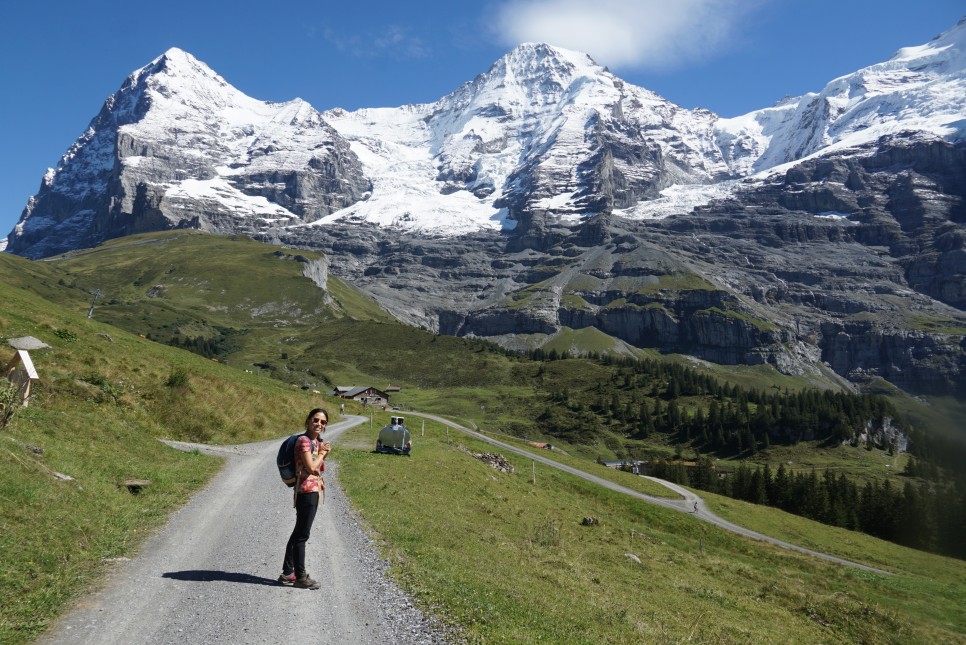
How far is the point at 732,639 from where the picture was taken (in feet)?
61.7

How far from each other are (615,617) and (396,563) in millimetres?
5782

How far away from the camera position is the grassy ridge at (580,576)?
13867 mm

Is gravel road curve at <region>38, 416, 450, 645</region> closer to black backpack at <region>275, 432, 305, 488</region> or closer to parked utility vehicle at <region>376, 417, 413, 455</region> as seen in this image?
black backpack at <region>275, 432, 305, 488</region>

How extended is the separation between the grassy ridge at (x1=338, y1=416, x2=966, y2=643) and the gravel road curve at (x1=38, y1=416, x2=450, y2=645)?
1.09 meters

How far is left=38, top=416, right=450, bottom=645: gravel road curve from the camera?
33.7ft

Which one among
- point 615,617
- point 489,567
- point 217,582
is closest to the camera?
point 217,582

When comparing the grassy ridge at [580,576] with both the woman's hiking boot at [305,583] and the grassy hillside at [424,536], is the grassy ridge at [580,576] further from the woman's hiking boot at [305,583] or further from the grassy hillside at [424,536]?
the woman's hiking boot at [305,583]

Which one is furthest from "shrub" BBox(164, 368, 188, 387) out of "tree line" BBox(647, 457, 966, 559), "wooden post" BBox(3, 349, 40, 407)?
"tree line" BBox(647, 457, 966, 559)

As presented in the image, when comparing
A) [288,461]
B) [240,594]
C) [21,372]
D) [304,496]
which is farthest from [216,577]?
[21,372]

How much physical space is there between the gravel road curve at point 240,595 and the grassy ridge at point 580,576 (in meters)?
1.09

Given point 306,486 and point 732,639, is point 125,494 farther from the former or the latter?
point 732,639

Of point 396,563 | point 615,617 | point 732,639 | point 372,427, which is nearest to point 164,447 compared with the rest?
point 396,563

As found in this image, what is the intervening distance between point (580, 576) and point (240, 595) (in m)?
12.2

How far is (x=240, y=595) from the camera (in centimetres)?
1211
